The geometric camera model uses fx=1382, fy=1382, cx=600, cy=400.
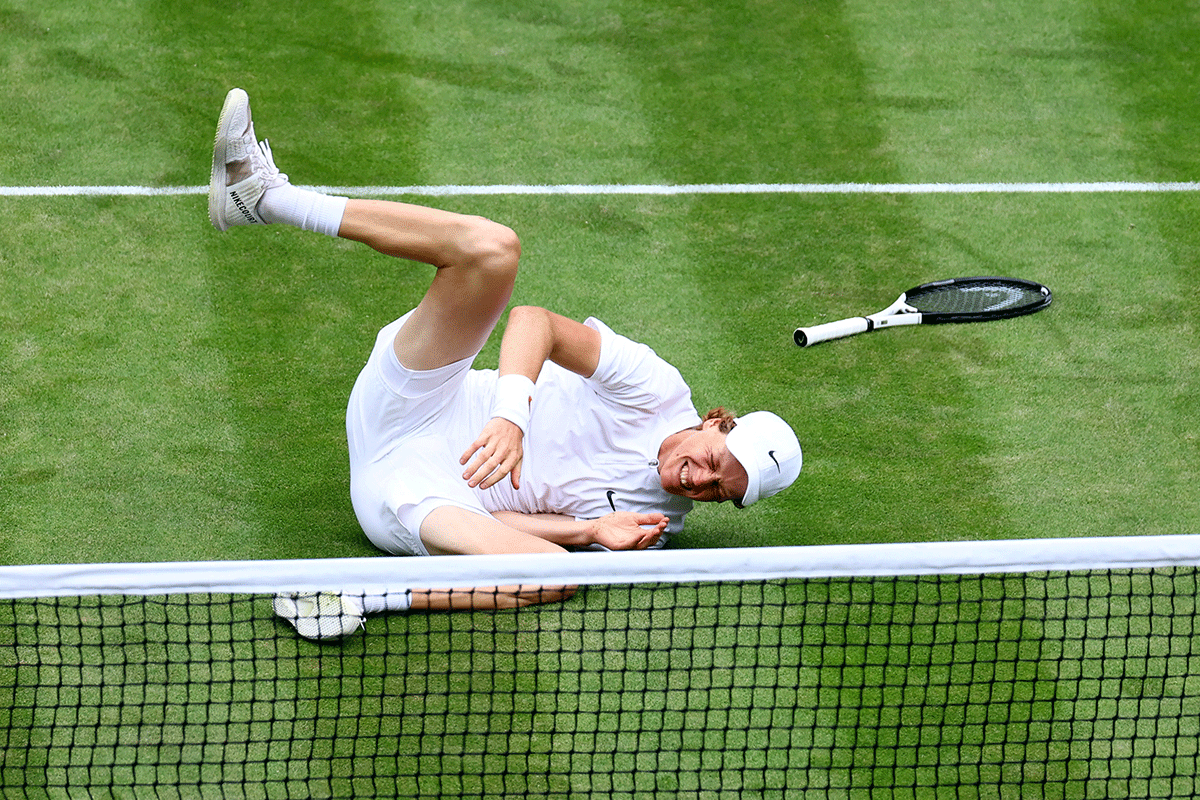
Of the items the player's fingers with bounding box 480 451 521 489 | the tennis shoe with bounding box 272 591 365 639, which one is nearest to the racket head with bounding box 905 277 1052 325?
the player's fingers with bounding box 480 451 521 489

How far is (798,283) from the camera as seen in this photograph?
27.1 ft

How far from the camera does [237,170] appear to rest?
5.72 m

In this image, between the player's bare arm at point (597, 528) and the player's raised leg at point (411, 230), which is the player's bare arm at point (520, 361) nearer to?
the player's raised leg at point (411, 230)

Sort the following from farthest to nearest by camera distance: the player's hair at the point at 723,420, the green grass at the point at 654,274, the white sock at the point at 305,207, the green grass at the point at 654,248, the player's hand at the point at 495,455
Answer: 1. the green grass at the point at 654,248
2. the player's hair at the point at 723,420
3. the green grass at the point at 654,274
4. the white sock at the point at 305,207
5. the player's hand at the point at 495,455

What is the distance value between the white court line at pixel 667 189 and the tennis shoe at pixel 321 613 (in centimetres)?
367

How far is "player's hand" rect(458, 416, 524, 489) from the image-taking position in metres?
5.52

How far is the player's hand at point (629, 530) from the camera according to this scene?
5949 mm

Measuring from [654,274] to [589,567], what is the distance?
12.7ft

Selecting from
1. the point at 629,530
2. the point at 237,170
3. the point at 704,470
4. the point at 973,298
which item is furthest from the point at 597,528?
the point at 973,298

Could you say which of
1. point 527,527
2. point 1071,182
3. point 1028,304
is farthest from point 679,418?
point 1071,182

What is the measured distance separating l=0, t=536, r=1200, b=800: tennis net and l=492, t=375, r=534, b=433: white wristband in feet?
2.85

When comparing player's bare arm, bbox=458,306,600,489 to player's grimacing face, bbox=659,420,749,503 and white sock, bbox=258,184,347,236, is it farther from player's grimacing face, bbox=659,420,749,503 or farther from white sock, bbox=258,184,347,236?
white sock, bbox=258,184,347,236

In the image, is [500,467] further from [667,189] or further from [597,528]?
[667,189]

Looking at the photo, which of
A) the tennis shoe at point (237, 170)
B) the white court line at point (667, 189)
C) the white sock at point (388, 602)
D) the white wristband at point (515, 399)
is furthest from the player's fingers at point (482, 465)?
the white court line at point (667, 189)
